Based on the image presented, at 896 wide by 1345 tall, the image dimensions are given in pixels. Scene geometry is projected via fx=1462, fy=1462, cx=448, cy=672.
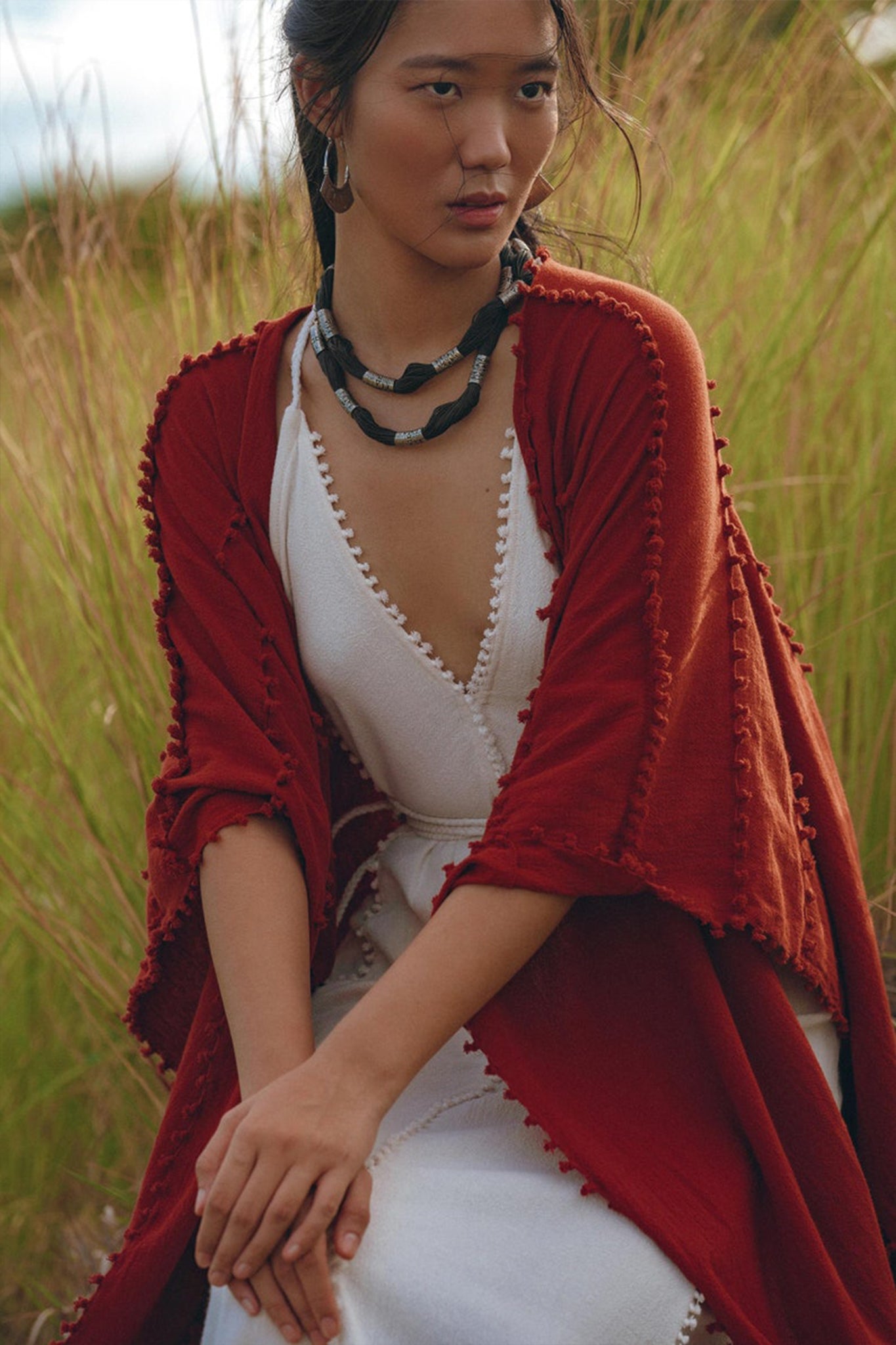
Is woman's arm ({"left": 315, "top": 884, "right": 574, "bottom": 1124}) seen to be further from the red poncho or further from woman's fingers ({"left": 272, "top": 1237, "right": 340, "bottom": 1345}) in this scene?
woman's fingers ({"left": 272, "top": 1237, "right": 340, "bottom": 1345})

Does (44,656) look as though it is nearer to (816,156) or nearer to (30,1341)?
(30,1341)

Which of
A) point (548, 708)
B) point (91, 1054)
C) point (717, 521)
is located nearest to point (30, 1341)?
point (91, 1054)

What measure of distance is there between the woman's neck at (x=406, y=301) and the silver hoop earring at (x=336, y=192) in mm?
39

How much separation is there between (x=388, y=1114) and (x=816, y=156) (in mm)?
1987

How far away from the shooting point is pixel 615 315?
1393mm

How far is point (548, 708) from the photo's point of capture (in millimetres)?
1341

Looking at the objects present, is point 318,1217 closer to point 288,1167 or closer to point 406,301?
point 288,1167

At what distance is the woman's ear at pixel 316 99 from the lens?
1.42 m

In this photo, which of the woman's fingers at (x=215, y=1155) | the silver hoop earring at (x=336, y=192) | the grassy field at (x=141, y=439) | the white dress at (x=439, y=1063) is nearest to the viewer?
the white dress at (x=439, y=1063)

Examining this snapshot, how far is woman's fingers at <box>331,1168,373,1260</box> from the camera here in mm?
1188

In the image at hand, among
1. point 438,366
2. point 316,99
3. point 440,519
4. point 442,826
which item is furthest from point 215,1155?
point 316,99

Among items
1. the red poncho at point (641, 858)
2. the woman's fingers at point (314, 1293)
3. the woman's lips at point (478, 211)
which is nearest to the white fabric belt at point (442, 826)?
the red poncho at point (641, 858)

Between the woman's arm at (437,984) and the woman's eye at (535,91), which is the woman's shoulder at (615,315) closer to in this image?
the woman's eye at (535,91)

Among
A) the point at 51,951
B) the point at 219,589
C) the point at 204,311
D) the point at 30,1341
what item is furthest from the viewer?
the point at 204,311
